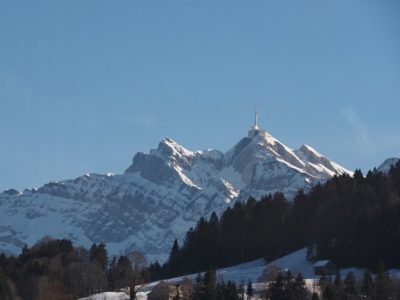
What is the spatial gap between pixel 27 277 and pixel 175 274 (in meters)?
26.0

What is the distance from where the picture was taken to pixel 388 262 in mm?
126688

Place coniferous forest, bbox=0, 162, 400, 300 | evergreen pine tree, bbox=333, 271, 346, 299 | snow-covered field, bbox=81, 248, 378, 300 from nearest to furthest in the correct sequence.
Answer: evergreen pine tree, bbox=333, 271, 346, 299, snow-covered field, bbox=81, 248, 378, 300, coniferous forest, bbox=0, 162, 400, 300

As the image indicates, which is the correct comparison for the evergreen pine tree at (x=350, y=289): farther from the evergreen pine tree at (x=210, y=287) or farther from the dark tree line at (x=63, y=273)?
the dark tree line at (x=63, y=273)

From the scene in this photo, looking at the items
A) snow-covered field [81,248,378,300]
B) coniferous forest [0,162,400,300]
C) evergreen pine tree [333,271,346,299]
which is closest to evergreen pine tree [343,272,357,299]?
evergreen pine tree [333,271,346,299]

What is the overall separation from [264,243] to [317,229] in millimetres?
8971

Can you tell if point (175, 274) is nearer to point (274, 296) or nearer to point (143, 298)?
point (143, 298)

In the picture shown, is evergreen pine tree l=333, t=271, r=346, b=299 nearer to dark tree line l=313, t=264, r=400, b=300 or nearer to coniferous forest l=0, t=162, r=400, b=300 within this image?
dark tree line l=313, t=264, r=400, b=300

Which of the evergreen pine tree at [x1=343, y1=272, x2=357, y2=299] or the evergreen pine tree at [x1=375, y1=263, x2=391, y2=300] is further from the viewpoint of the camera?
the evergreen pine tree at [x1=343, y1=272, x2=357, y2=299]

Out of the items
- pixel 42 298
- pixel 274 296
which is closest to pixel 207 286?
pixel 274 296

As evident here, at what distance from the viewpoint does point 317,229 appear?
144250mm

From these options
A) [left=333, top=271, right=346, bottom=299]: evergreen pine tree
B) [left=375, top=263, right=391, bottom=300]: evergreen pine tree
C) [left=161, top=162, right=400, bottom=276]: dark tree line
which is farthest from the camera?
[left=161, top=162, right=400, bottom=276]: dark tree line

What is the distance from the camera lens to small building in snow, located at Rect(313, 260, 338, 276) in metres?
126

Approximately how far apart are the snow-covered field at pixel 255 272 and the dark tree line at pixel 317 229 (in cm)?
231

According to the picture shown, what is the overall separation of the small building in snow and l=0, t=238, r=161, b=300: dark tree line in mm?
21684
